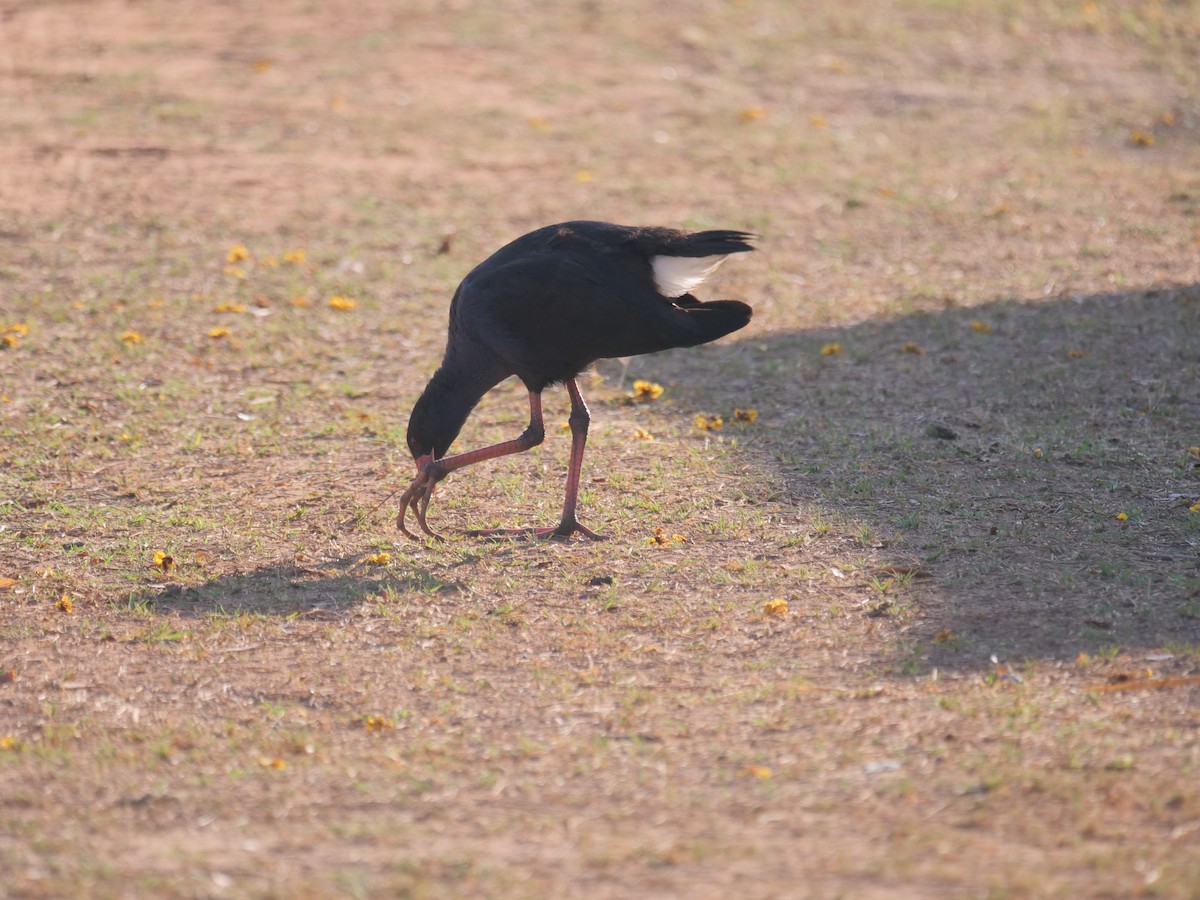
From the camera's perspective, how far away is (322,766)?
373 centimetres

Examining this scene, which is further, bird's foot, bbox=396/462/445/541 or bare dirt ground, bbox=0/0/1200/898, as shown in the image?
bird's foot, bbox=396/462/445/541

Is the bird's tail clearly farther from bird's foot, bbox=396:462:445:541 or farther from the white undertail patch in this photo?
bird's foot, bbox=396:462:445:541

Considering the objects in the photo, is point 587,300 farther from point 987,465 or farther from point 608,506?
point 987,465

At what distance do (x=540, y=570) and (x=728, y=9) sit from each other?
1019 cm

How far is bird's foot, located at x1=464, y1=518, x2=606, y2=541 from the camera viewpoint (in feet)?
17.4

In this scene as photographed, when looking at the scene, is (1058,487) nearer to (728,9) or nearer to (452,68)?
(452,68)

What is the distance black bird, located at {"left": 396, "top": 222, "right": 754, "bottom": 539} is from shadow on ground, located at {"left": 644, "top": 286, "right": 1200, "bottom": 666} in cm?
94

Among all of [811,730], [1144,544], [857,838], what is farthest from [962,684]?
[1144,544]

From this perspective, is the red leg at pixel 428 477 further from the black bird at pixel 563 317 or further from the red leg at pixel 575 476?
the red leg at pixel 575 476

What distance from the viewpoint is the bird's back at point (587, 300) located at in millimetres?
5199

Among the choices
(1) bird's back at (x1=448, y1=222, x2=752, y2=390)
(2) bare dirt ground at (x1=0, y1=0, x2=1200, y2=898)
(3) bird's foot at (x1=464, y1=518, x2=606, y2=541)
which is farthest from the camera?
(3) bird's foot at (x1=464, y1=518, x2=606, y2=541)

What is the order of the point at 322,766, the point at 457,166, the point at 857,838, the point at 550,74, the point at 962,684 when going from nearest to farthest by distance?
the point at 857,838 → the point at 322,766 → the point at 962,684 → the point at 457,166 → the point at 550,74

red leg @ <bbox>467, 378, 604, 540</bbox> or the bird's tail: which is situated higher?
the bird's tail

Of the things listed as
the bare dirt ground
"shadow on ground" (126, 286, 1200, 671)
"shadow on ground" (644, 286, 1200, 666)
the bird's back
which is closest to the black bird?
the bird's back
